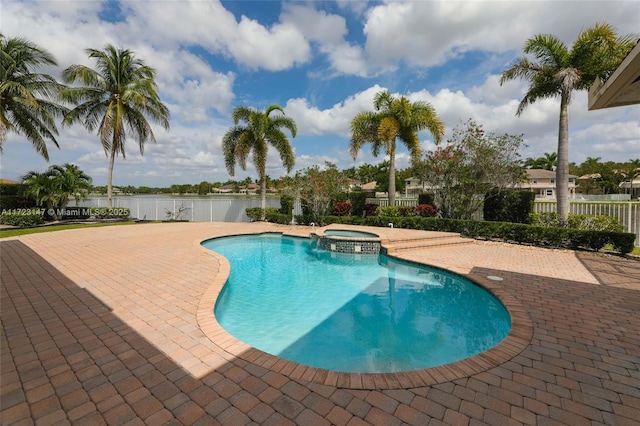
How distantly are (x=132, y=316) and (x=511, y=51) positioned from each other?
639 inches

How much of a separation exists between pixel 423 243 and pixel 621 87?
713 cm

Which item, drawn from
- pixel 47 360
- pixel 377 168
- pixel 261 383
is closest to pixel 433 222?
pixel 261 383

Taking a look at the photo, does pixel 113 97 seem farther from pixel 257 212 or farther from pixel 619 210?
pixel 619 210

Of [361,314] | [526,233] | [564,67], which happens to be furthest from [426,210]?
[361,314]

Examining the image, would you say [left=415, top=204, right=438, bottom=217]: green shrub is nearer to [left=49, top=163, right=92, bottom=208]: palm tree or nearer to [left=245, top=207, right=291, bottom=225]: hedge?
[left=245, top=207, right=291, bottom=225]: hedge

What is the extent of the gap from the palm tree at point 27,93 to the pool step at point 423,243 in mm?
18756

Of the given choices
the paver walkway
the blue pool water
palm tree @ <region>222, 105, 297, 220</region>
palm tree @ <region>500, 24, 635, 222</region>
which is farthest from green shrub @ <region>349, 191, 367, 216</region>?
the paver walkway

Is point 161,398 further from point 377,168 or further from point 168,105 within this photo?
point 377,168

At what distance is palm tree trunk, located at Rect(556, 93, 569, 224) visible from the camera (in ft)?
35.7

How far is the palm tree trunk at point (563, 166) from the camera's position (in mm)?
10883

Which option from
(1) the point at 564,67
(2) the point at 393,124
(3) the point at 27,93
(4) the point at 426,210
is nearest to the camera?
(1) the point at 564,67

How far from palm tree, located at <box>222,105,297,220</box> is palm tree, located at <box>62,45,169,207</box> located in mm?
5869

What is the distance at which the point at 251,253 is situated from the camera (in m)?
10.6

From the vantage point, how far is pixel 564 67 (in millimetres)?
11141
